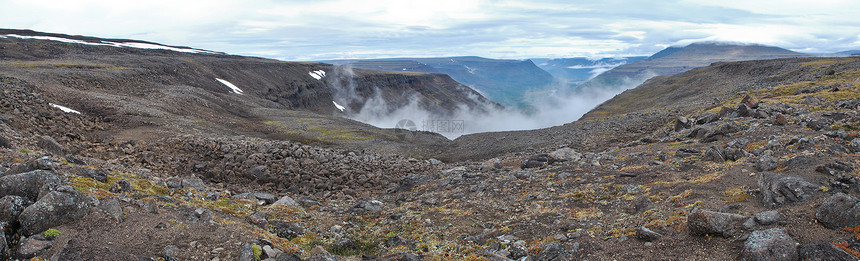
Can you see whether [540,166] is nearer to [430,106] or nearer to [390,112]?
[390,112]

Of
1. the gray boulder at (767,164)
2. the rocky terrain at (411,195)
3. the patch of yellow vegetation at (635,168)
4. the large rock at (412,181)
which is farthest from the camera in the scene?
the large rock at (412,181)

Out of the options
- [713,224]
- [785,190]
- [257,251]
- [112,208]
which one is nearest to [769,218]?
[713,224]

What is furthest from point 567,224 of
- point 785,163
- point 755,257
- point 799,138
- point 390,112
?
point 390,112

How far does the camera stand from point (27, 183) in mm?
8375

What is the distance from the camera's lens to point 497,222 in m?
12.3

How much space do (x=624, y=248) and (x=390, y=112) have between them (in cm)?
12554

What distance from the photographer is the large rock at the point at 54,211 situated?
7.22 metres

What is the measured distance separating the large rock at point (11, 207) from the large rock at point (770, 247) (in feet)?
42.2

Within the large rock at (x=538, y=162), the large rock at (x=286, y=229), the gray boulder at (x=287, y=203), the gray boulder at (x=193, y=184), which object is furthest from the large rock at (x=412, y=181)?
the gray boulder at (x=193, y=184)

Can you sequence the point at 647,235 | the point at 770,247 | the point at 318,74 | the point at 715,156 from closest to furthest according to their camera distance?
the point at 770,247, the point at 647,235, the point at 715,156, the point at 318,74

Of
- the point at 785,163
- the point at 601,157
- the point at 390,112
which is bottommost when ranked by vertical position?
the point at 390,112

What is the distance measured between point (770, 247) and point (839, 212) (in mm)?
1787

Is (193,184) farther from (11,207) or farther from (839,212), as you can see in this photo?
(839,212)

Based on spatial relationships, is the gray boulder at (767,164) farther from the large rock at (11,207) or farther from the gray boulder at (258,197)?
the large rock at (11,207)
